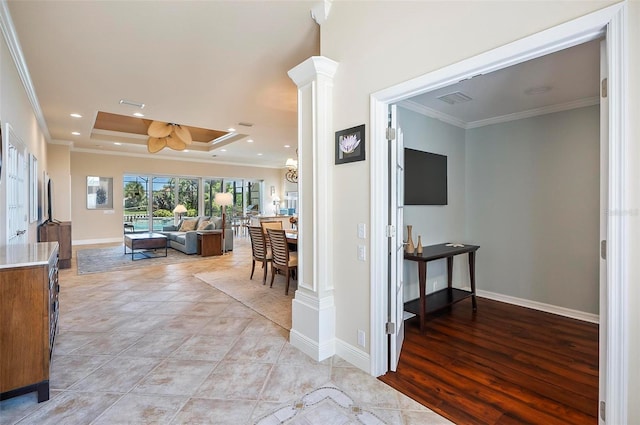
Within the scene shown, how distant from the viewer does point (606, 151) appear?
1312mm

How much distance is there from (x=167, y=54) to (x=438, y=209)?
373cm

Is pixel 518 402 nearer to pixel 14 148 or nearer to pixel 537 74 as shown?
pixel 537 74

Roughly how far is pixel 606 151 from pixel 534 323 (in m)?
2.85

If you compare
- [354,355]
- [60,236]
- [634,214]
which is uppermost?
[634,214]

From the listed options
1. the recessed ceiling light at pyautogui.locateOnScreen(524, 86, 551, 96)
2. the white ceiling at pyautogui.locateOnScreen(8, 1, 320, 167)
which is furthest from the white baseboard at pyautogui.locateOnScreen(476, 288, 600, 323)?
the white ceiling at pyautogui.locateOnScreen(8, 1, 320, 167)

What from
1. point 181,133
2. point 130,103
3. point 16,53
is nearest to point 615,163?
point 16,53

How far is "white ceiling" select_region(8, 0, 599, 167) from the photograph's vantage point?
2605 mm

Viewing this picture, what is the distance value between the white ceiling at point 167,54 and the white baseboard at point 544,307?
153 inches

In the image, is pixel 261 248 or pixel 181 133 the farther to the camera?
pixel 181 133

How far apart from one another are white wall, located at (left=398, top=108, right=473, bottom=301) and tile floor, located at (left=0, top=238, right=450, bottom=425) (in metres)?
1.82

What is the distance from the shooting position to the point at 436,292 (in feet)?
13.3

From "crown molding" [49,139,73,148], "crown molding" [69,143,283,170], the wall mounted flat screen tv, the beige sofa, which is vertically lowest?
the beige sofa

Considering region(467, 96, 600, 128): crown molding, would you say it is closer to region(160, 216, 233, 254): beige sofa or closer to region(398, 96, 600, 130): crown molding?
region(398, 96, 600, 130): crown molding

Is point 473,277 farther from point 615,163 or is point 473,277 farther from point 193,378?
point 193,378
